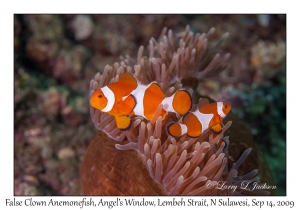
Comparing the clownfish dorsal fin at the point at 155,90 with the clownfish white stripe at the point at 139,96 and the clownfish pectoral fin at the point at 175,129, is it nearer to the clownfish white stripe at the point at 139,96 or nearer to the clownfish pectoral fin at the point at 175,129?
the clownfish white stripe at the point at 139,96

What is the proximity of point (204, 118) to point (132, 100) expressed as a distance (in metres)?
0.39

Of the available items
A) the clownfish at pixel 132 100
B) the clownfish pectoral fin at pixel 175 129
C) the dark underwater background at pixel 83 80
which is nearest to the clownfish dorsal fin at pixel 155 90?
the clownfish at pixel 132 100

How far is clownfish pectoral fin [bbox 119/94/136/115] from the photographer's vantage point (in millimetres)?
1445

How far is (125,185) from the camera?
1643 millimetres

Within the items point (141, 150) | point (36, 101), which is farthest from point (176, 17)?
point (141, 150)

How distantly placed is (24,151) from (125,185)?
1.60m

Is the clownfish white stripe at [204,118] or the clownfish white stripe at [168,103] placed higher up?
the clownfish white stripe at [168,103]

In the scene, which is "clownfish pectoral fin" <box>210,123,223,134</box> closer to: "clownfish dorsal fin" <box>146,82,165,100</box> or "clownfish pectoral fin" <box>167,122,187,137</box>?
"clownfish pectoral fin" <box>167,122,187,137</box>

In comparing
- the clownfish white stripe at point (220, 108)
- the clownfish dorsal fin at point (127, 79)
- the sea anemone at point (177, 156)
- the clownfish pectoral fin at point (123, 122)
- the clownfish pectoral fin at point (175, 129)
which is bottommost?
the sea anemone at point (177, 156)

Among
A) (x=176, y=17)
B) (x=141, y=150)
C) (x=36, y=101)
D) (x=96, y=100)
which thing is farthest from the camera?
(x=176, y=17)

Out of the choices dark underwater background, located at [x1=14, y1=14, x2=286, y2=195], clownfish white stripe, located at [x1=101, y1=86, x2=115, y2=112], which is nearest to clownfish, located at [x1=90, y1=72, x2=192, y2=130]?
clownfish white stripe, located at [x1=101, y1=86, x2=115, y2=112]

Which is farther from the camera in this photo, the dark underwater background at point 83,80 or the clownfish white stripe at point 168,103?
the dark underwater background at point 83,80

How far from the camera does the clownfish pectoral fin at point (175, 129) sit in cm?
145
